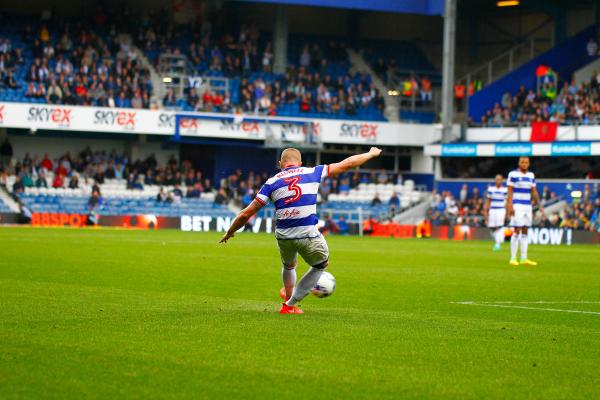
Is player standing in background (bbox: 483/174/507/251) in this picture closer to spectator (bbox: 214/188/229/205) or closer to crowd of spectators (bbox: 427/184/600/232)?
crowd of spectators (bbox: 427/184/600/232)

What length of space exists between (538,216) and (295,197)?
36.8 meters

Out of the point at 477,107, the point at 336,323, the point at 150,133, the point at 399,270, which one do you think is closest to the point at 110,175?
the point at 150,133

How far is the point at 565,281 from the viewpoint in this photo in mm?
20344

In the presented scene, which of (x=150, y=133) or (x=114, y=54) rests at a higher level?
(x=114, y=54)

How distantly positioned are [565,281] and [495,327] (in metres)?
8.61

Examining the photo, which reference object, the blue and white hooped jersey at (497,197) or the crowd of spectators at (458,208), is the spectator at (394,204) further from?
the blue and white hooped jersey at (497,197)

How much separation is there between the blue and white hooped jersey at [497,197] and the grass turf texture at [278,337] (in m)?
12.5

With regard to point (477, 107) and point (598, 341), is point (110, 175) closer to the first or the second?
point (477, 107)

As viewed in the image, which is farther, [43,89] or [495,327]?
[43,89]

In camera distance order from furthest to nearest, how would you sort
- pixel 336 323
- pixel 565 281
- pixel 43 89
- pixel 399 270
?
pixel 43 89 < pixel 399 270 < pixel 565 281 < pixel 336 323

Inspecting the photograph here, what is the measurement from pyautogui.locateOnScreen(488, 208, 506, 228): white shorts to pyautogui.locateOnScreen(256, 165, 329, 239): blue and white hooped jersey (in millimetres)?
21297

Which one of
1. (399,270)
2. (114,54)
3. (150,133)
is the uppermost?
(114,54)

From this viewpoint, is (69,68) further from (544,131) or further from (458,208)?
(544,131)

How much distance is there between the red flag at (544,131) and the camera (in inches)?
2077
